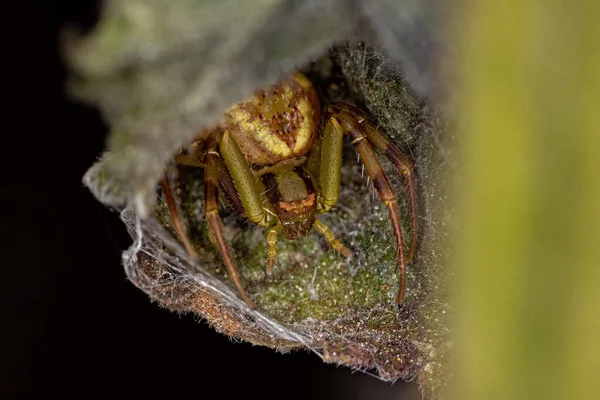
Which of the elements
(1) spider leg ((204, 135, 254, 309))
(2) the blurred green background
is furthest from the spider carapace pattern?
(2) the blurred green background

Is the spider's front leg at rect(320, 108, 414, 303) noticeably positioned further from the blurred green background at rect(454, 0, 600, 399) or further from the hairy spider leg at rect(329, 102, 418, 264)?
the blurred green background at rect(454, 0, 600, 399)

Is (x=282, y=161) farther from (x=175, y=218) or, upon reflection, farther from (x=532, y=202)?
(x=532, y=202)

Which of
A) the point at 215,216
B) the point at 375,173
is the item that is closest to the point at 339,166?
the point at 375,173

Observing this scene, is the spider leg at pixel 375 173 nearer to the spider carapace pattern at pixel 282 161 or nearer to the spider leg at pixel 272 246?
the spider carapace pattern at pixel 282 161

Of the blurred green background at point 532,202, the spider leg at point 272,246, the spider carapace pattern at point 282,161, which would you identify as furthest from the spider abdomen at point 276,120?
the blurred green background at point 532,202

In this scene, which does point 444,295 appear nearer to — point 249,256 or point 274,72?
point 274,72

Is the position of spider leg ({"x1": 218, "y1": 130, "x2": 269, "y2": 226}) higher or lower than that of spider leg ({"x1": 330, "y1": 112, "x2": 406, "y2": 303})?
higher

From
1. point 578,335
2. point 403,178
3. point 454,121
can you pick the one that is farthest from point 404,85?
point 578,335
